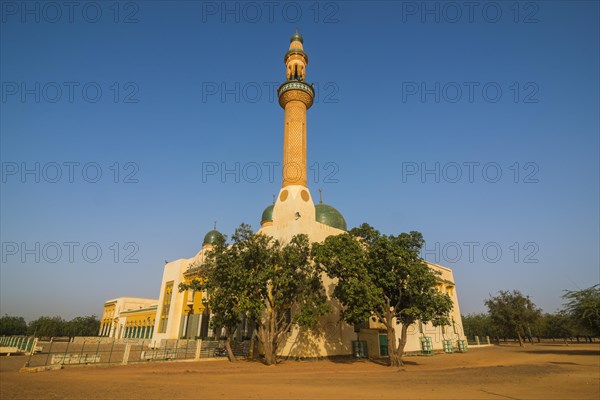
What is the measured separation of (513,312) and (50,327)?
88.4 meters

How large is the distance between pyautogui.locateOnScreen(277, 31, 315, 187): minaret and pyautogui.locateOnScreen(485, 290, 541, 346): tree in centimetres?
3961

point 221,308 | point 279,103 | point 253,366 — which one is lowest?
point 253,366

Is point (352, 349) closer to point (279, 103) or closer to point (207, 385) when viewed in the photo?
point (207, 385)

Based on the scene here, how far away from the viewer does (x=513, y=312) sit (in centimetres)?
4828

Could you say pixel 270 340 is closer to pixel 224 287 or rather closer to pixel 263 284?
pixel 263 284

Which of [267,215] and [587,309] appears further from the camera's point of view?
[267,215]

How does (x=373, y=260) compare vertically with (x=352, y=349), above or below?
above

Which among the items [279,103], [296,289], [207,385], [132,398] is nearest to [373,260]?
[296,289]

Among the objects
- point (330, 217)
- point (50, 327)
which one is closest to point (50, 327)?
point (50, 327)

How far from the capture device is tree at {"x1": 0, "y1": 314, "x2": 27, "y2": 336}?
247ft

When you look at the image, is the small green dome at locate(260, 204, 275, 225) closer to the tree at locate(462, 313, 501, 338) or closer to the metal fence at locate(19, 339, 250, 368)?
the metal fence at locate(19, 339, 250, 368)

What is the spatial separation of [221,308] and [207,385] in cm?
785

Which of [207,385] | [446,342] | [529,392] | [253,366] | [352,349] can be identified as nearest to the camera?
[529,392]

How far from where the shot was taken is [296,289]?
20781 mm
